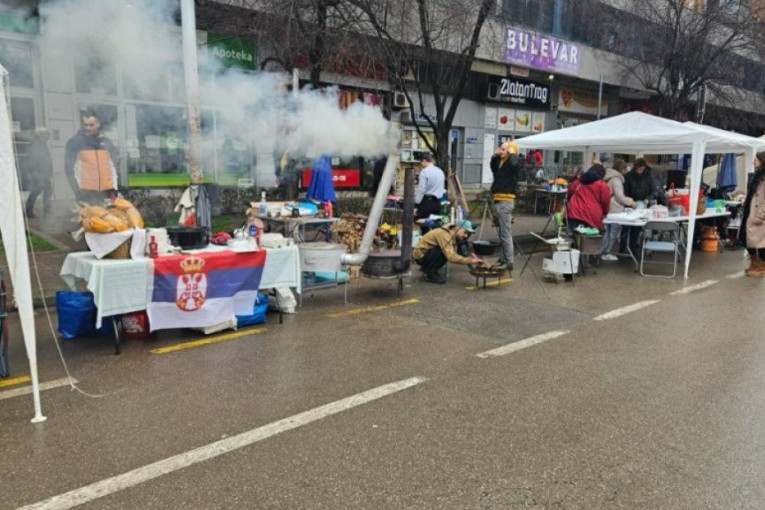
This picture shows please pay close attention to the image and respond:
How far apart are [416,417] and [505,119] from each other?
22.4 meters

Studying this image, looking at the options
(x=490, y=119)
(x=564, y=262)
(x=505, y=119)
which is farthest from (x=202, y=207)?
(x=505, y=119)

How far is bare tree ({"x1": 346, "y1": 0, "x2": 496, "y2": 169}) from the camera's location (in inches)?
440

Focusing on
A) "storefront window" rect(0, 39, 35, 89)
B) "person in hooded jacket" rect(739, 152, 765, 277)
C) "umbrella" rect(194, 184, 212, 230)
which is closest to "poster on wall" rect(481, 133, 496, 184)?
"person in hooded jacket" rect(739, 152, 765, 277)

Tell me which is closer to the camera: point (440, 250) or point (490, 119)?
point (440, 250)

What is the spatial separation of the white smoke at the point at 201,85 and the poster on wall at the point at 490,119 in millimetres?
15619

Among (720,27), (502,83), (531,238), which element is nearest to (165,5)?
(531,238)

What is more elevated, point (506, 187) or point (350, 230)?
point (506, 187)

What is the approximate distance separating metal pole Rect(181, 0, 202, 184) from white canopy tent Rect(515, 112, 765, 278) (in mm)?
5780

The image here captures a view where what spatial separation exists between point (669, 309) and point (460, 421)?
4560 mm

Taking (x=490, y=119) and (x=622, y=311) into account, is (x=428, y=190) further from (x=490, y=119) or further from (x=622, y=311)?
(x=490, y=119)

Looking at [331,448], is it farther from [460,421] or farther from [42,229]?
[42,229]

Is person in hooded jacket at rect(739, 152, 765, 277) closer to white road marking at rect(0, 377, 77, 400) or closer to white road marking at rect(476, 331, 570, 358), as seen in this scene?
white road marking at rect(476, 331, 570, 358)

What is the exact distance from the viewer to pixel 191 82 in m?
7.86

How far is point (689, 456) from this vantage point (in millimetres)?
3428
